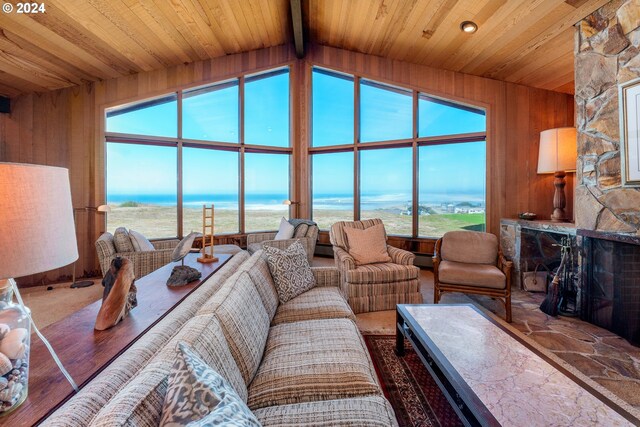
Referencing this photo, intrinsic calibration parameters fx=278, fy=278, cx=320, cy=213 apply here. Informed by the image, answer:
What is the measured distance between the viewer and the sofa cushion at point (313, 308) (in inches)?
77.8

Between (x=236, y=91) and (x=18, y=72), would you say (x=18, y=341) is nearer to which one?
(x=18, y=72)

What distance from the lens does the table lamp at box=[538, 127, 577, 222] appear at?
11.5 ft

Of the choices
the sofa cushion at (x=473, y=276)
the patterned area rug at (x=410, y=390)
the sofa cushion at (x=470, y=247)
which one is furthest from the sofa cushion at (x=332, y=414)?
the sofa cushion at (x=470, y=247)

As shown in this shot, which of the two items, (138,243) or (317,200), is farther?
(317,200)

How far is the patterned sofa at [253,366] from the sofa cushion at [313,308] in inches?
0.6

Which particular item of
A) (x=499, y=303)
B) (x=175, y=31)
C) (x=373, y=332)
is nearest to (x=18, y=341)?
(x=373, y=332)

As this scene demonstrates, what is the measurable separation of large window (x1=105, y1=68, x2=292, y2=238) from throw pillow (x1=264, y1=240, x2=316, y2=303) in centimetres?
322

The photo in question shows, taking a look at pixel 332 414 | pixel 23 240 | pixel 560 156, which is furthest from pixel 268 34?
pixel 332 414

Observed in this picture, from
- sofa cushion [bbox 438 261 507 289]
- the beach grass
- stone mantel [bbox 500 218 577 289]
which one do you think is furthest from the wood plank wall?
sofa cushion [bbox 438 261 507 289]

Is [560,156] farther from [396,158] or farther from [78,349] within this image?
[78,349]

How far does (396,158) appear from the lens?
5066mm

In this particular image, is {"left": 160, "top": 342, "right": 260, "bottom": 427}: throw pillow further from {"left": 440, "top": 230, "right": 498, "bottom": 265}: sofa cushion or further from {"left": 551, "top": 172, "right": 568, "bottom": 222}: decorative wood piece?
{"left": 551, "top": 172, "right": 568, "bottom": 222}: decorative wood piece

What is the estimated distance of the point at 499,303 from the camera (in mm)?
3246

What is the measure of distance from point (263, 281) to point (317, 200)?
12.3 feet
